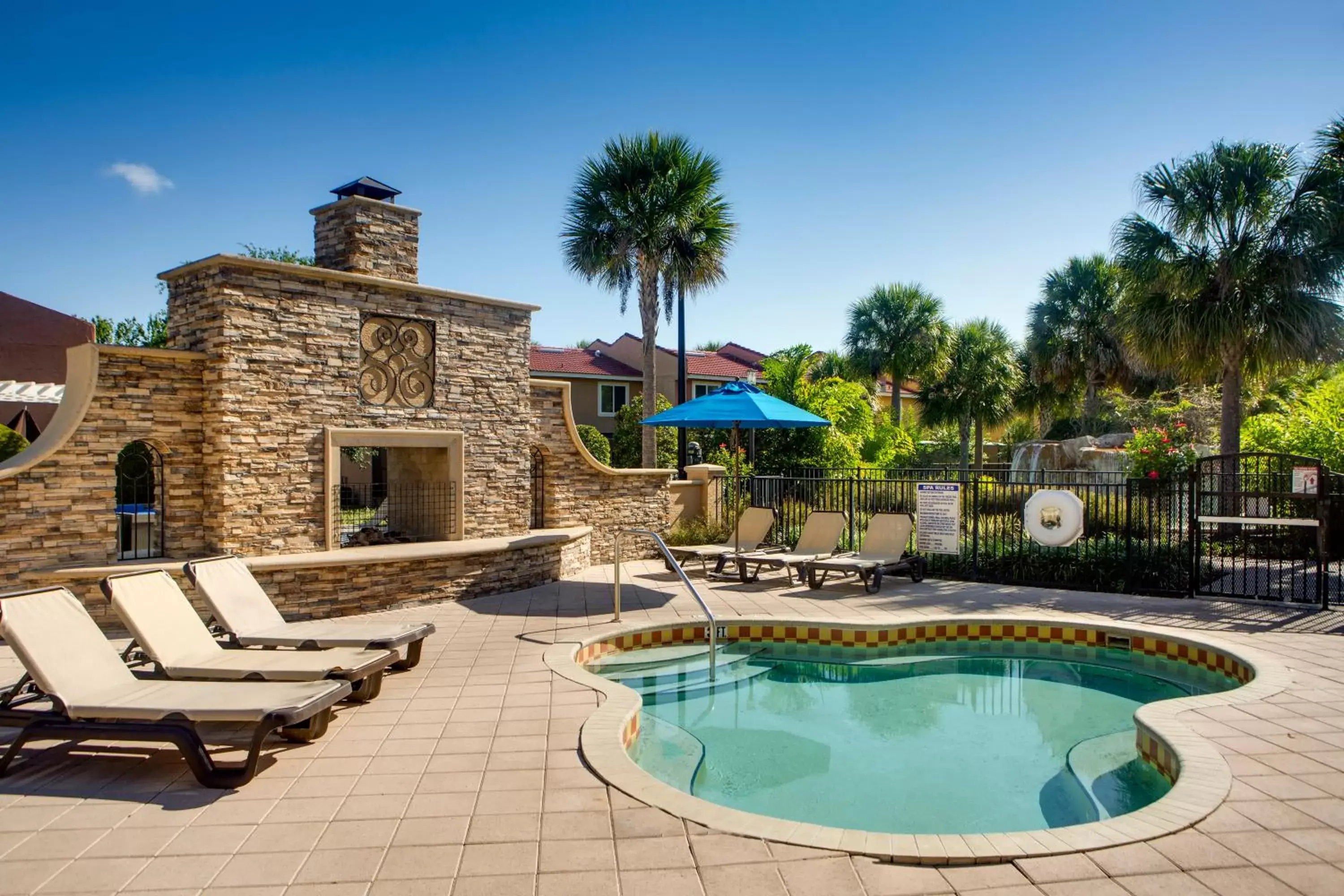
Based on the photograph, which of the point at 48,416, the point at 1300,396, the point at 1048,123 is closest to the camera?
the point at 1048,123

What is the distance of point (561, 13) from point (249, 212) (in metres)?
8.18

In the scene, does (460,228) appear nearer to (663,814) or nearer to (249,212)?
(249,212)

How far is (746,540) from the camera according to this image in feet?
43.0

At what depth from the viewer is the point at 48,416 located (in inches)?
750

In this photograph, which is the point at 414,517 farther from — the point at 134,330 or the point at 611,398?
the point at 611,398

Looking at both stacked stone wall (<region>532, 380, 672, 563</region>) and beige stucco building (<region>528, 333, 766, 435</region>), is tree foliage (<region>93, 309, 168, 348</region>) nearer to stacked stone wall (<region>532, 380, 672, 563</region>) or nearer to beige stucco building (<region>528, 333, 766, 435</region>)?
beige stucco building (<region>528, 333, 766, 435</region>)

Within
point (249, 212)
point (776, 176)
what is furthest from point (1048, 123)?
point (249, 212)

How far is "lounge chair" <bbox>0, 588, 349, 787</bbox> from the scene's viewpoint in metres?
4.65

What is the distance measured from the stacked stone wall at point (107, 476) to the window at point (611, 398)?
23.3 m

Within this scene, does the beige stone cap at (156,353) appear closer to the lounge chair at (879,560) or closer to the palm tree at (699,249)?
the lounge chair at (879,560)

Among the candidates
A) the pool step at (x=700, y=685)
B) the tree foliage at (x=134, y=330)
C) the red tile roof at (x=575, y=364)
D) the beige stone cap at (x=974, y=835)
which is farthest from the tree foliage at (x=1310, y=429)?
the tree foliage at (x=134, y=330)

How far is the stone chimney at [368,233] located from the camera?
36.2 ft

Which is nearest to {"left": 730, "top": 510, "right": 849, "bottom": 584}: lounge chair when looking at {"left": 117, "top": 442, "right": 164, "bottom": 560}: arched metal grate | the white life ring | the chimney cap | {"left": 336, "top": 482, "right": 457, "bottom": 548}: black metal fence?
the white life ring

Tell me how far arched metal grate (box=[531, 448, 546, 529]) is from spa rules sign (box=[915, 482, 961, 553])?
5.72 meters
